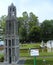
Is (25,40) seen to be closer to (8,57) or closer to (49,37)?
(49,37)

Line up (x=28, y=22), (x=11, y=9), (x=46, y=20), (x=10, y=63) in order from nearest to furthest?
(x=10, y=63)
(x=11, y=9)
(x=28, y=22)
(x=46, y=20)

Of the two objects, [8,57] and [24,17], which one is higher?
[24,17]

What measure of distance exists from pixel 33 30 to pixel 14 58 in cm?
5356

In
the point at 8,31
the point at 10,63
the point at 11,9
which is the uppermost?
the point at 11,9

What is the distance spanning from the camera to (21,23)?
333 ft

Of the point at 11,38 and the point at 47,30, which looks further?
the point at 47,30

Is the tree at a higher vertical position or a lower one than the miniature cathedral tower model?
higher

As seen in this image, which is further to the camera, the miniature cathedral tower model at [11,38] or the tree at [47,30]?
the tree at [47,30]

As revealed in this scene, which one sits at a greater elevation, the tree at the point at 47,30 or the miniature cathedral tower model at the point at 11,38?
the tree at the point at 47,30

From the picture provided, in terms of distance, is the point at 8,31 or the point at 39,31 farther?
the point at 39,31

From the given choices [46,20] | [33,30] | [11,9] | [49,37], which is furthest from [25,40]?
[11,9]

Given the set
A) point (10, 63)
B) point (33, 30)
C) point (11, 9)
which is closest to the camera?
point (10, 63)

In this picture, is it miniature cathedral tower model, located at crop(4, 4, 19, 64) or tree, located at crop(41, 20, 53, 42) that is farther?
tree, located at crop(41, 20, 53, 42)

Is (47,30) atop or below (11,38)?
Answer: atop
